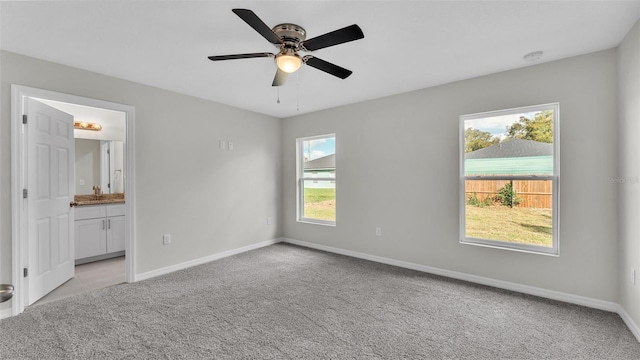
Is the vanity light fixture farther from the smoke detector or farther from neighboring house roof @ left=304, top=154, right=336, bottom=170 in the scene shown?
the smoke detector

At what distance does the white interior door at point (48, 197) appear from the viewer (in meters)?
2.72

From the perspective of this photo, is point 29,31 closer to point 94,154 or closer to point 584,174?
point 94,154

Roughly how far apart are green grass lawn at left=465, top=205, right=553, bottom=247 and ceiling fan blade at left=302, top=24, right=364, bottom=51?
2586 millimetres

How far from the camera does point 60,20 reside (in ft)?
6.81

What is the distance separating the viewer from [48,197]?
2957 millimetres

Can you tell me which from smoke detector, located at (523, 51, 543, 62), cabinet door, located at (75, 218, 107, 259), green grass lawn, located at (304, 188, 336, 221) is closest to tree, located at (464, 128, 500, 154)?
smoke detector, located at (523, 51, 543, 62)

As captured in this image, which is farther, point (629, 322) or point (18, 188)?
point (18, 188)

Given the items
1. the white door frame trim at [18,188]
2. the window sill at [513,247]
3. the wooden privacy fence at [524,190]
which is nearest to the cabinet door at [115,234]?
the white door frame trim at [18,188]

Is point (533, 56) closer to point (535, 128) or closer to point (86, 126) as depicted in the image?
point (535, 128)

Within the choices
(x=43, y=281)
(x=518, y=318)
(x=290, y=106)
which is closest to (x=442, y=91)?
(x=290, y=106)

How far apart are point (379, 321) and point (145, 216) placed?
296 centimetres

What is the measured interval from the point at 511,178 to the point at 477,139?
0.58m

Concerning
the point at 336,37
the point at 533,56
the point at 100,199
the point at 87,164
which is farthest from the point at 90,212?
the point at 533,56

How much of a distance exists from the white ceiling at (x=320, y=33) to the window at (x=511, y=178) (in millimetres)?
591
